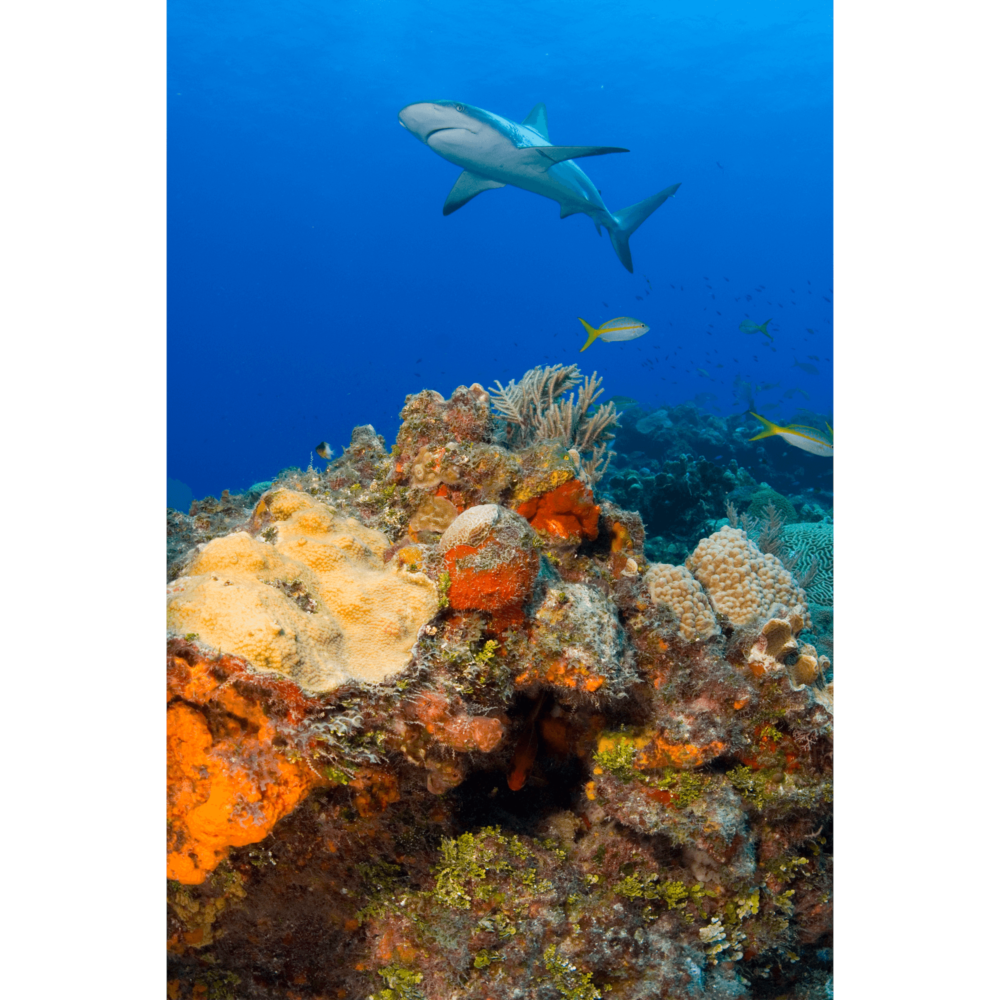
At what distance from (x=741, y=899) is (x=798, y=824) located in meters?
0.54

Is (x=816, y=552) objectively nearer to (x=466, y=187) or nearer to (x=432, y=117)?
(x=466, y=187)

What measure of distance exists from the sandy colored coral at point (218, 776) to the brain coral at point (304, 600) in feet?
0.69

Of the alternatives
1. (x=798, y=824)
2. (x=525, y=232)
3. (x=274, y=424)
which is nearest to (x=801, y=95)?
(x=525, y=232)

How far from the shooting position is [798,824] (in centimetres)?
305

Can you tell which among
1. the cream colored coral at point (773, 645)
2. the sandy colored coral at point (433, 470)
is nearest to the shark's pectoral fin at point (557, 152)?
the sandy colored coral at point (433, 470)

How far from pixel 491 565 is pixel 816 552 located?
697cm

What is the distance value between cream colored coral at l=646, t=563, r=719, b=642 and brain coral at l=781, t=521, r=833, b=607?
4.85 meters

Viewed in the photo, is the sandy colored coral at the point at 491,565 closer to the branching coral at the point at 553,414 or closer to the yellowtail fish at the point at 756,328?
the branching coral at the point at 553,414

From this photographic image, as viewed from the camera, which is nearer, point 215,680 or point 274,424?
point 215,680

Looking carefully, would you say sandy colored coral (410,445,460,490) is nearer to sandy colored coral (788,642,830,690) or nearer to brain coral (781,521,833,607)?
sandy colored coral (788,642,830,690)

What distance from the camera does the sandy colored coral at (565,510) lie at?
11.6ft

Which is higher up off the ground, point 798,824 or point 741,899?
point 798,824

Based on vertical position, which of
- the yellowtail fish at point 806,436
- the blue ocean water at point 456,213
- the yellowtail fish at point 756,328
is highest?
the blue ocean water at point 456,213
